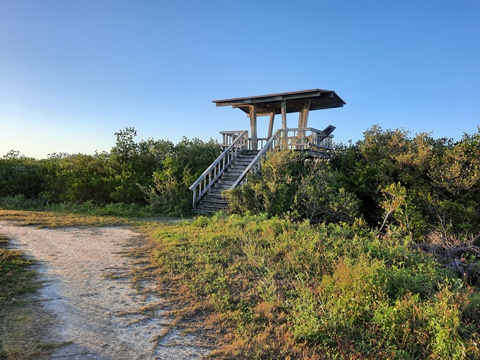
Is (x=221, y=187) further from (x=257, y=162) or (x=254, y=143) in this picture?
(x=254, y=143)

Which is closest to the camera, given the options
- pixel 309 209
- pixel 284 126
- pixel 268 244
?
pixel 268 244

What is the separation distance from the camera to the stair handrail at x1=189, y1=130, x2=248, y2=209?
13.0m

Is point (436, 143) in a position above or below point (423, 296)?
above

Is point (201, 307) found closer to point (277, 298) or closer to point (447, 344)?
point (277, 298)

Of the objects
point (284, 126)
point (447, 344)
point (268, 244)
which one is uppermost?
point (284, 126)

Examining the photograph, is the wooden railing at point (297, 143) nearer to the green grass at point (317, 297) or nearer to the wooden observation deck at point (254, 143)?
the wooden observation deck at point (254, 143)

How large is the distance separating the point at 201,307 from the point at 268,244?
265 centimetres

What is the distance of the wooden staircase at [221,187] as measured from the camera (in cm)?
1241

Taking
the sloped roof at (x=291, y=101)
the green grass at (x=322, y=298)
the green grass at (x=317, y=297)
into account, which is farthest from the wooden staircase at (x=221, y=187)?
the green grass at (x=322, y=298)

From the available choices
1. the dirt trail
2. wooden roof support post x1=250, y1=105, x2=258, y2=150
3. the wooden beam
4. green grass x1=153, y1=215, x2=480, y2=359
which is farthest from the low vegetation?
wooden roof support post x1=250, y1=105, x2=258, y2=150

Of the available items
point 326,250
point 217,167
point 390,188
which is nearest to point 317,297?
point 326,250

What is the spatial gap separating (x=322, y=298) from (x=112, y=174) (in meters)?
13.6

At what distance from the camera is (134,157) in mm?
15844

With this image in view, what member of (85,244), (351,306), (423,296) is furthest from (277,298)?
(85,244)
